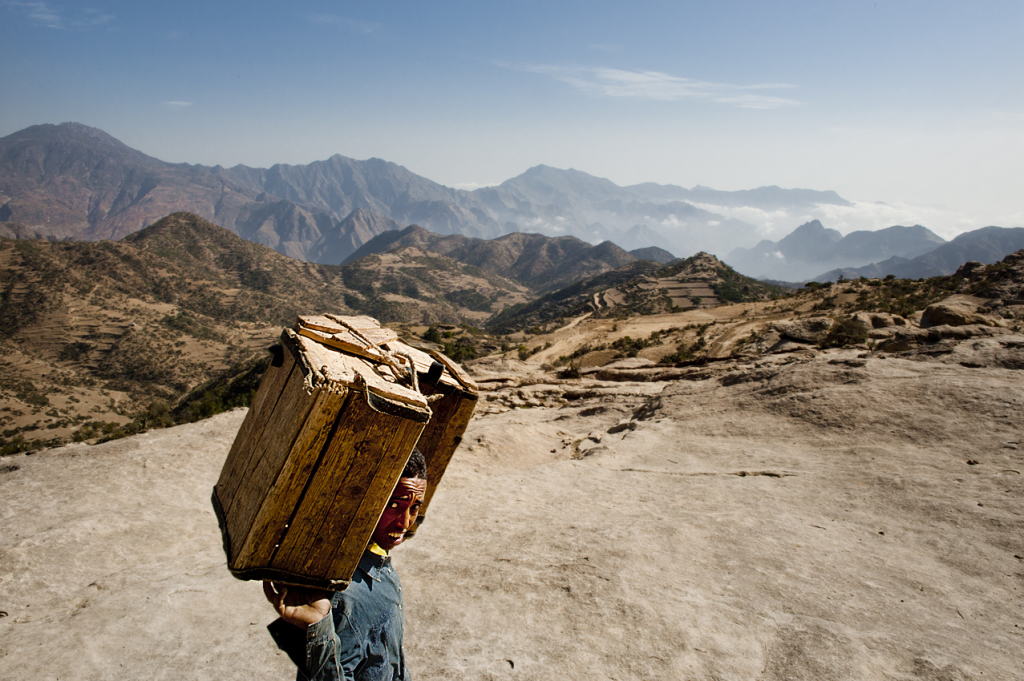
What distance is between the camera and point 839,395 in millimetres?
8320

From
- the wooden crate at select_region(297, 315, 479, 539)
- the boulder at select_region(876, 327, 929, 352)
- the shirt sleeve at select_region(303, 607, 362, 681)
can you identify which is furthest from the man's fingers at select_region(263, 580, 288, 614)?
the boulder at select_region(876, 327, 929, 352)

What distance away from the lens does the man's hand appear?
1.77 m

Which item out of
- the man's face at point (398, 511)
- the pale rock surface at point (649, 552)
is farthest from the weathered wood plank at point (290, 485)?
the pale rock surface at point (649, 552)

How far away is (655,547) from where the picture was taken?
4.66 meters

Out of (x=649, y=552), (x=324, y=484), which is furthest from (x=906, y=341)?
(x=324, y=484)

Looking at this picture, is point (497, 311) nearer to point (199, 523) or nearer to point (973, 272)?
point (973, 272)

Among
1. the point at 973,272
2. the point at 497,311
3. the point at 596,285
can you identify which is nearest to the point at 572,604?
the point at 973,272

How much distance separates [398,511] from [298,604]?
20.1 inches

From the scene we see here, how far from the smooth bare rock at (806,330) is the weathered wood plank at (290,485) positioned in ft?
54.2

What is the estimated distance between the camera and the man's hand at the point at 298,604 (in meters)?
1.77

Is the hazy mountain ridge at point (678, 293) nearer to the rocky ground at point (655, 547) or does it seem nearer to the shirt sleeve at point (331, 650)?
the rocky ground at point (655, 547)

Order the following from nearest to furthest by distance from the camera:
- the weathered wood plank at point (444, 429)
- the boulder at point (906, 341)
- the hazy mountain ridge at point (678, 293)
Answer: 1. the weathered wood plank at point (444, 429)
2. the boulder at point (906, 341)
3. the hazy mountain ridge at point (678, 293)

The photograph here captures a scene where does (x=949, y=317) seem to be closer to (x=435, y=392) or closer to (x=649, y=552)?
(x=649, y=552)

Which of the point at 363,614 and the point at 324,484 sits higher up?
the point at 324,484
